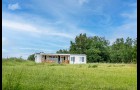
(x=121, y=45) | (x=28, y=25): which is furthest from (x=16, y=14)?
(x=121, y=45)

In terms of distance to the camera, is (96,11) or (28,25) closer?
(28,25)

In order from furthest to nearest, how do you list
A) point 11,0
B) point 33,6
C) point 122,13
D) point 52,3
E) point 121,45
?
point 121,45 → point 122,13 → point 33,6 → point 52,3 → point 11,0

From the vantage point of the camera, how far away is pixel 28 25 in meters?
1.71

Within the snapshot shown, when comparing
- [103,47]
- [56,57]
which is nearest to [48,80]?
[103,47]

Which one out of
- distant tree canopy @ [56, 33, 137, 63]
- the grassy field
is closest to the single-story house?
the grassy field

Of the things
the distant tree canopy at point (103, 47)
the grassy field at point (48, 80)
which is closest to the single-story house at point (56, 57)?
the grassy field at point (48, 80)

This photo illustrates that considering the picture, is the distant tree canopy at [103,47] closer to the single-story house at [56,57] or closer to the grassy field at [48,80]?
the grassy field at [48,80]

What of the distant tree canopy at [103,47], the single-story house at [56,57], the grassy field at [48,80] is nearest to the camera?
the grassy field at [48,80]

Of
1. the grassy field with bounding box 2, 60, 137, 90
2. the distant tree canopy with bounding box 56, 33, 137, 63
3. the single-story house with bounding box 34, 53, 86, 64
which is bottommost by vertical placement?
the grassy field with bounding box 2, 60, 137, 90

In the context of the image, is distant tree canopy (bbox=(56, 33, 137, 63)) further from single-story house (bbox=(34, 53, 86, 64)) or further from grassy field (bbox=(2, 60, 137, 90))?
single-story house (bbox=(34, 53, 86, 64))

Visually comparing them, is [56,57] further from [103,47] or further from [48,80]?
[103,47]

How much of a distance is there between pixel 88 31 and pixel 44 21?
375 millimetres

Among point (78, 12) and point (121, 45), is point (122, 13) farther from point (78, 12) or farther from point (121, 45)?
point (121, 45)

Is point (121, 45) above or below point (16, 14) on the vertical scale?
below
